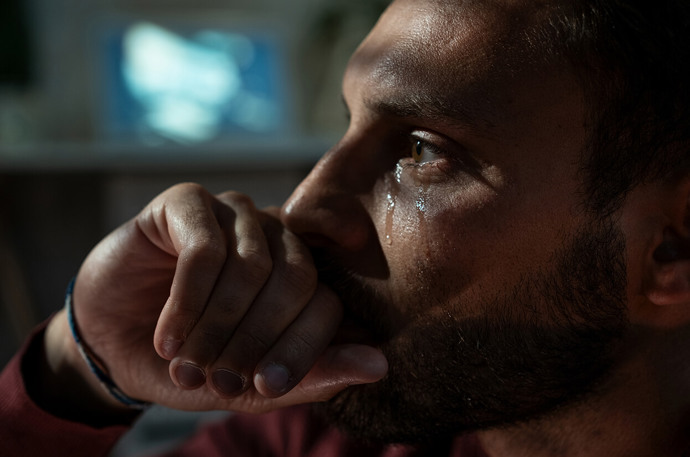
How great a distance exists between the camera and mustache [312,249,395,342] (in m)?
0.88

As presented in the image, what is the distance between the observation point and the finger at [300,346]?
729 millimetres

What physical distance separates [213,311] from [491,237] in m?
0.37

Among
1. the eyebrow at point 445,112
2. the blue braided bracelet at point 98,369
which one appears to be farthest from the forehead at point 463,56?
the blue braided bracelet at point 98,369

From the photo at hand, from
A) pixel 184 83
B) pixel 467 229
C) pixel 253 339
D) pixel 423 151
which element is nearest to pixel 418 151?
pixel 423 151

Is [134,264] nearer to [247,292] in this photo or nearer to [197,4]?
[247,292]

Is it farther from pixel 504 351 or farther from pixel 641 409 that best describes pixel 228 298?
pixel 641 409

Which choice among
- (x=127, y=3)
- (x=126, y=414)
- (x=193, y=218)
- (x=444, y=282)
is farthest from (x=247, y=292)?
(x=127, y=3)

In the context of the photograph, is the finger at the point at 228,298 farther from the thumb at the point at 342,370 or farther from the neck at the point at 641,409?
the neck at the point at 641,409

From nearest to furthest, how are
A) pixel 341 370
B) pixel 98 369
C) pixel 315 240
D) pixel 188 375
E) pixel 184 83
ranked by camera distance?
pixel 188 375 → pixel 341 370 → pixel 315 240 → pixel 98 369 → pixel 184 83

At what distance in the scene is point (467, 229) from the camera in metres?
0.87

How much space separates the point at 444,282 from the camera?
0.87 m

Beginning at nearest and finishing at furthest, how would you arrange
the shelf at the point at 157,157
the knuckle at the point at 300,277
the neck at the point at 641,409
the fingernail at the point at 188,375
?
the fingernail at the point at 188,375 < the knuckle at the point at 300,277 < the neck at the point at 641,409 < the shelf at the point at 157,157

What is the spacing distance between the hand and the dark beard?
9 cm

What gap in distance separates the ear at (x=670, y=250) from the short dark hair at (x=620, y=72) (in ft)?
0.18
